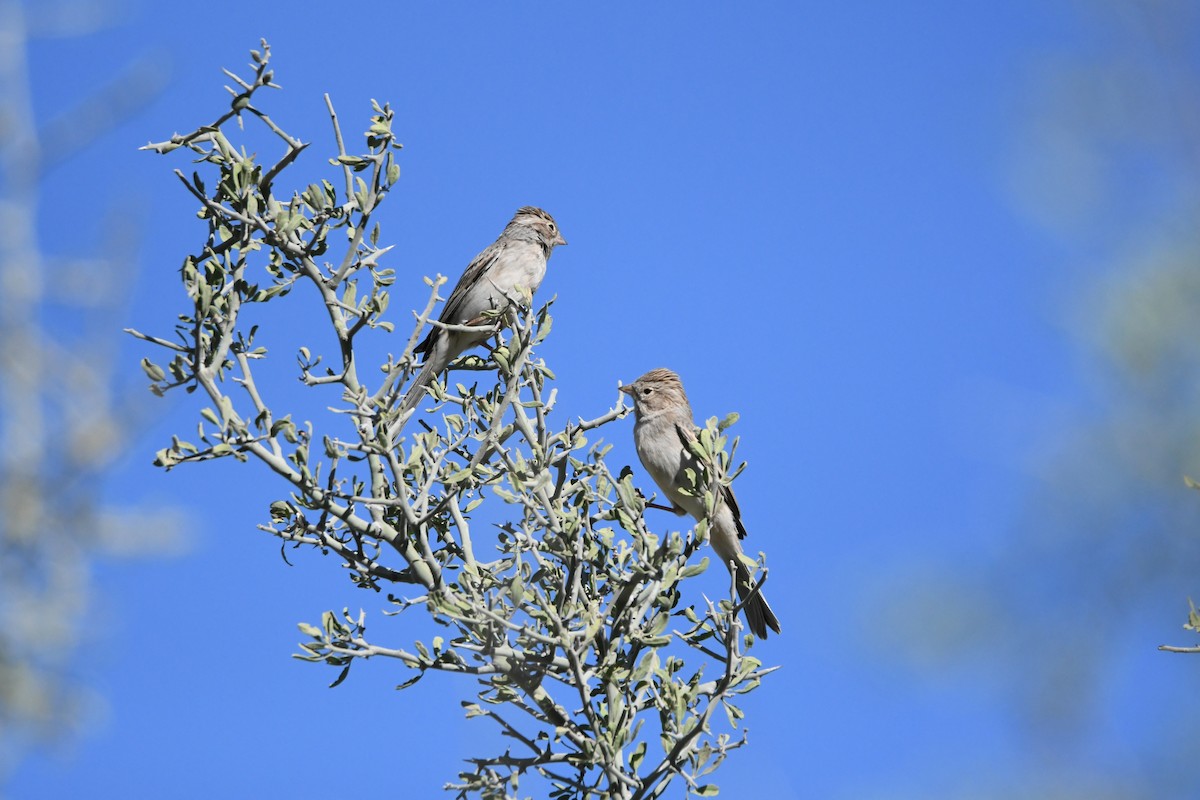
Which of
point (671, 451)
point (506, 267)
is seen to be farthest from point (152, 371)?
point (506, 267)

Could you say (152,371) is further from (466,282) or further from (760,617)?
Answer: (466,282)

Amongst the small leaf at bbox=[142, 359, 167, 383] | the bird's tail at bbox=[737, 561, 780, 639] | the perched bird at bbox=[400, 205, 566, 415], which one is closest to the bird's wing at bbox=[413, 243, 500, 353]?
the perched bird at bbox=[400, 205, 566, 415]

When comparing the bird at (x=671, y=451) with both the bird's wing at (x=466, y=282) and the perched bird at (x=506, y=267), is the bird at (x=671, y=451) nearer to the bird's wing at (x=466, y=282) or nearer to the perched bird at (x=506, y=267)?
the perched bird at (x=506, y=267)

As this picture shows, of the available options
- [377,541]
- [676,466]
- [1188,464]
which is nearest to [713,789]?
[377,541]

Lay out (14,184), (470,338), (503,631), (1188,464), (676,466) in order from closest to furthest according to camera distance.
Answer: (503,631)
(14,184)
(1188,464)
(676,466)
(470,338)

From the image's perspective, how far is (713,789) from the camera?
124 inches

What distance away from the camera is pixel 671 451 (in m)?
5.90

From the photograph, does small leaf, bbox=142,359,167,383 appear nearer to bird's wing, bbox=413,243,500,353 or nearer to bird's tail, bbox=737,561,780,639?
bird's tail, bbox=737,561,780,639

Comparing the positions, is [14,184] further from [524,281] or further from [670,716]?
[524,281]

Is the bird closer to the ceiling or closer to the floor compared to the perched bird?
closer to the floor

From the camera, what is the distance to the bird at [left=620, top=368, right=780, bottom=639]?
5.78m

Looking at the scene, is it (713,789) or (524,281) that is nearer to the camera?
(713,789)

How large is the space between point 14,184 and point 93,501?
1176mm

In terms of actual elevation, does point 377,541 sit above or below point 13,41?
below
